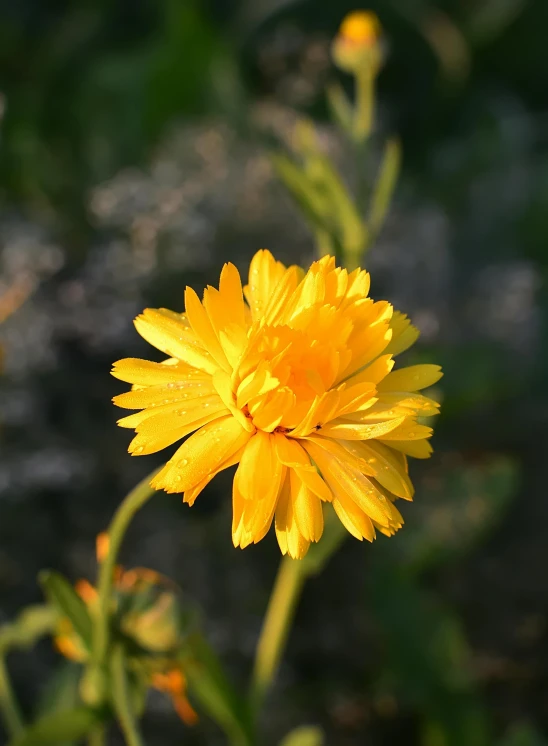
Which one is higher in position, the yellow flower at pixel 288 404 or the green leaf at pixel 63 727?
the yellow flower at pixel 288 404

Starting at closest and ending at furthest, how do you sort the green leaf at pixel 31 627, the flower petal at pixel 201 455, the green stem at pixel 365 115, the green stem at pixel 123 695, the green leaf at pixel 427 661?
the flower petal at pixel 201 455
the green stem at pixel 123 695
the green leaf at pixel 31 627
the green stem at pixel 365 115
the green leaf at pixel 427 661

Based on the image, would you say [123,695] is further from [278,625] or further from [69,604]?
[278,625]

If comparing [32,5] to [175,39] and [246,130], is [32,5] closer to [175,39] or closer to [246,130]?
[175,39]

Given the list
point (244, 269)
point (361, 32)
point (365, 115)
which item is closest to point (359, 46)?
point (361, 32)

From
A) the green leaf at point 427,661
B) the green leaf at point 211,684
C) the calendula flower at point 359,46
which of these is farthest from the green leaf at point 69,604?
the calendula flower at point 359,46

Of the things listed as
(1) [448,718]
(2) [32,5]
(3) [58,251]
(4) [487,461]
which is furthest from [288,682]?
(2) [32,5]

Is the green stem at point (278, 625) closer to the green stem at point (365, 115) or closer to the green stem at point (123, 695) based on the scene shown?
the green stem at point (123, 695)

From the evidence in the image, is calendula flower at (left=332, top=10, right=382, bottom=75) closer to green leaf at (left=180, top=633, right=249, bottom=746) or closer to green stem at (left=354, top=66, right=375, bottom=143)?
green stem at (left=354, top=66, right=375, bottom=143)
